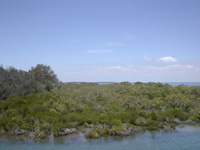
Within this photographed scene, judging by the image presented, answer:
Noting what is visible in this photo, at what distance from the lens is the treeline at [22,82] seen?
4051 centimetres

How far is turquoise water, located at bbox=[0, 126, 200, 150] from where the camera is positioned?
2108cm

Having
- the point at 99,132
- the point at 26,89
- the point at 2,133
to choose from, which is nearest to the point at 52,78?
the point at 26,89

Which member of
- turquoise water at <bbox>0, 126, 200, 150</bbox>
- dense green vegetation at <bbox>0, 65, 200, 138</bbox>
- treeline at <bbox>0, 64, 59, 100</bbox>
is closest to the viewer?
turquoise water at <bbox>0, 126, 200, 150</bbox>

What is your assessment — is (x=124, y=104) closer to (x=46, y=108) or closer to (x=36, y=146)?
(x=46, y=108)

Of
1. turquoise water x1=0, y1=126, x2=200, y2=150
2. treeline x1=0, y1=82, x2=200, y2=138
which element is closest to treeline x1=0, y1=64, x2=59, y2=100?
treeline x1=0, y1=82, x2=200, y2=138

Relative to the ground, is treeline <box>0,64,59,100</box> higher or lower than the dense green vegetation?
higher

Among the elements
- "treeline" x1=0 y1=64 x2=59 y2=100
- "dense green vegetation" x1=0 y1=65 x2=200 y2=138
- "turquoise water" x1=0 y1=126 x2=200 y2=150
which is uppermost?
"treeline" x1=0 y1=64 x2=59 y2=100

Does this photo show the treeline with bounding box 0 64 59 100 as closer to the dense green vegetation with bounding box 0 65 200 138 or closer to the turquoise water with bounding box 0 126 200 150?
the dense green vegetation with bounding box 0 65 200 138

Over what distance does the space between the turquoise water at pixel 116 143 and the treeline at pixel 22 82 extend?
18.4 m

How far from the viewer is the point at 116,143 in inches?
867

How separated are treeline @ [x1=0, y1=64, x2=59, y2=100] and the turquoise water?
1836 cm

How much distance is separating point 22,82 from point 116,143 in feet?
104

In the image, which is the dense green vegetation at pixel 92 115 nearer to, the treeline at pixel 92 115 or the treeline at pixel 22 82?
the treeline at pixel 92 115

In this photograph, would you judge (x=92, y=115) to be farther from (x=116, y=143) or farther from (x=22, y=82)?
(x=22, y=82)
